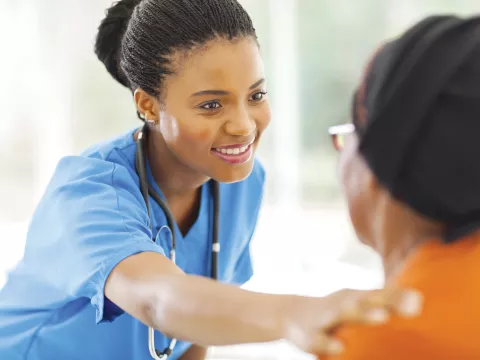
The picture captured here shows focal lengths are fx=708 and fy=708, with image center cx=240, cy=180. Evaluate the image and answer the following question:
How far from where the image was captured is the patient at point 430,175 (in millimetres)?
639

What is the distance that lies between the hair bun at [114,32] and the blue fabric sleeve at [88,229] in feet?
0.87

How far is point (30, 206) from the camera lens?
4121mm

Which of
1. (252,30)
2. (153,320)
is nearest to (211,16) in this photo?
(252,30)

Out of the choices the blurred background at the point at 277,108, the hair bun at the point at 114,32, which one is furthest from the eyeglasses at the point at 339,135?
the blurred background at the point at 277,108

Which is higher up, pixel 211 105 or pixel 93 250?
pixel 211 105

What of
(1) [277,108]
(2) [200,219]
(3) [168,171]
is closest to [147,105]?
(3) [168,171]

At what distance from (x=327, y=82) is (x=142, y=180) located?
2571 millimetres

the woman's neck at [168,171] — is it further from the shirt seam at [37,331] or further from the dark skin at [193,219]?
the shirt seam at [37,331]

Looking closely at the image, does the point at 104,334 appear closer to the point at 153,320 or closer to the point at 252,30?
the point at 153,320

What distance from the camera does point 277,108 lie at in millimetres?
3604

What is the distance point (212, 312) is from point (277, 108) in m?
2.77

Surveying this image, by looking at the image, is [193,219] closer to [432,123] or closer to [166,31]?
[166,31]

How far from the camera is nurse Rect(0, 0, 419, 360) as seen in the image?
1.15 metres

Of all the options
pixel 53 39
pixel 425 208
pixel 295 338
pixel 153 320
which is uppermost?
pixel 425 208
